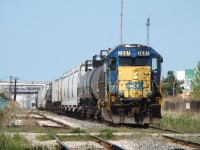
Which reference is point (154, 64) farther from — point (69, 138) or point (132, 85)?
point (69, 138)

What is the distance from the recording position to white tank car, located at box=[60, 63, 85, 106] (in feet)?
112

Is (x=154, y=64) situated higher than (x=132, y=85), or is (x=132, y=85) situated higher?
(x=154, y=64)

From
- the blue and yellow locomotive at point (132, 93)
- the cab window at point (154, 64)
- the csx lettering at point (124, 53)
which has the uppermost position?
the csx lettering at point (124, 53)

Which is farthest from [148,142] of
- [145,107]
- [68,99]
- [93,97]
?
[68,99]

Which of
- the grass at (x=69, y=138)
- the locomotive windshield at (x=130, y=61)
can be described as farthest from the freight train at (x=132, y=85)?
the grass at (x=69, y=138)

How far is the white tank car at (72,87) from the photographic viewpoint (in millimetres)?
34031

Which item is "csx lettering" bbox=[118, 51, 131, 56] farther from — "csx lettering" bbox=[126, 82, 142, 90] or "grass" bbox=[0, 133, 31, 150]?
"grass" bbox=[0, 133, 31, 150]

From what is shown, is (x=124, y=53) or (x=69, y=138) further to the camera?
(x=124, y=53)

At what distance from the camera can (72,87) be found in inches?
1433

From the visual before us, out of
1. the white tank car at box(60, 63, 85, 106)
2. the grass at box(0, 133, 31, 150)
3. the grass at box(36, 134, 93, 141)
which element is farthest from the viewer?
the white tank car at box(60, 63, 85, 106)

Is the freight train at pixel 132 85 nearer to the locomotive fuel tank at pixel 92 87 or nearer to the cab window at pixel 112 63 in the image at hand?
the cab window at pixel 112 63

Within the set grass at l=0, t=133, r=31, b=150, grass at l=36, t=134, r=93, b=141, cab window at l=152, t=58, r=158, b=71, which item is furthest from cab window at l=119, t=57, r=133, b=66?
grass at l=0, t=133, r=31, b=150

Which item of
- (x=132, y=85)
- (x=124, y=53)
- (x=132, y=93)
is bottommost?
(x=132, y=93)

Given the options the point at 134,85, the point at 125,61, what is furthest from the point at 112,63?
the point at 134,85
